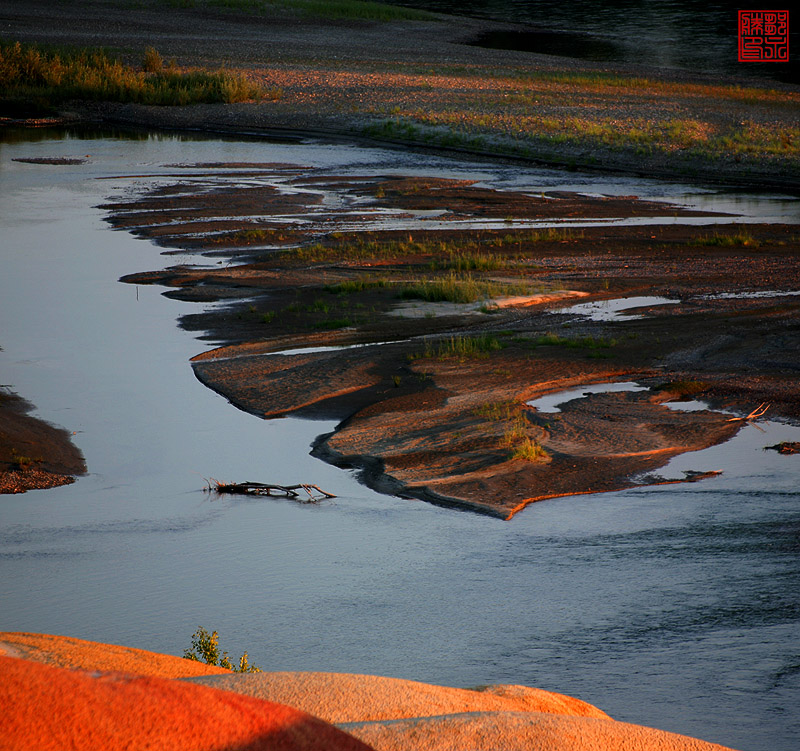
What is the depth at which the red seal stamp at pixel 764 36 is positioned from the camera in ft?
204

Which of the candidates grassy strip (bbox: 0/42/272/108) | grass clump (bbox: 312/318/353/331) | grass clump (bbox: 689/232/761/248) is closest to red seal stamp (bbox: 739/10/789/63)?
grassy strip (bbox: 0/42/272/108)

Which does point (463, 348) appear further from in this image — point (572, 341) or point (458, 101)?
point (458, 101)

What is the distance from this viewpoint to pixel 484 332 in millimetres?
13508

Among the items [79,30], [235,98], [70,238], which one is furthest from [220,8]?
[70,238]

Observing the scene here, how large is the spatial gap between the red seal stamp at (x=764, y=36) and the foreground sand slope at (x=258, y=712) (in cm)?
6113

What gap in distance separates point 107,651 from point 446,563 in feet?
11.6

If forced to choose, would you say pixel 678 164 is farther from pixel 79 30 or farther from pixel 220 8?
pixel 220 8

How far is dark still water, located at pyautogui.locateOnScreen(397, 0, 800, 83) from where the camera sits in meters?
58.8

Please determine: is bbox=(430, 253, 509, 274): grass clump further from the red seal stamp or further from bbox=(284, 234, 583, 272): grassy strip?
the red seal stamp

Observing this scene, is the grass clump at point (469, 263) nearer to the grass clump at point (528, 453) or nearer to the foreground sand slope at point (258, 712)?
the grass clump at point (528, 453)

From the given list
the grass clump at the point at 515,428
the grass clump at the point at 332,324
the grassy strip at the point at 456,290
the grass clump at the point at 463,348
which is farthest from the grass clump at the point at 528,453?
the grassy strip at the point at 456,290

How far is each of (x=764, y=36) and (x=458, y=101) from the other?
3770 centimetres

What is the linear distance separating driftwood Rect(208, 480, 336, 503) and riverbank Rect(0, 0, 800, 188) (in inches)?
854

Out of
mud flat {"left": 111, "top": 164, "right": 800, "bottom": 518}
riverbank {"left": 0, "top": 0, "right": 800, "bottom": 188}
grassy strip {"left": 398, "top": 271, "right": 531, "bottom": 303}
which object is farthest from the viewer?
riverbank {"left": 0, "top": 0, "right": 800, "bottom": 188}
